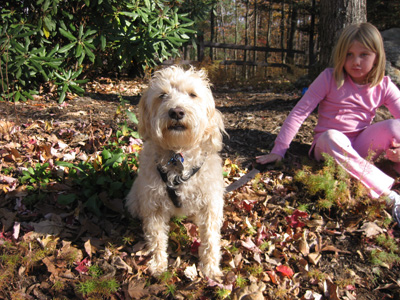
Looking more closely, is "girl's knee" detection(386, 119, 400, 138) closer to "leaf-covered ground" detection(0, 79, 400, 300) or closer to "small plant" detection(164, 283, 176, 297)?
"leaf-covered ground" detection(0, 79, 400, 300)

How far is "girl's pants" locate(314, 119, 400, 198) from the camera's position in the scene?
3.25 meters

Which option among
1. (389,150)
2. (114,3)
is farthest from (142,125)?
(114,3)

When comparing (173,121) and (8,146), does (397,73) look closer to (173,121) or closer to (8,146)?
(173,121)

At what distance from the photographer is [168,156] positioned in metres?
2.64

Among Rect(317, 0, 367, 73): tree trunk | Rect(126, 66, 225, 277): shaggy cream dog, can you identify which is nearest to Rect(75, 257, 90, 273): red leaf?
Rect(126, 66, 225, 277): shaggy cream dog

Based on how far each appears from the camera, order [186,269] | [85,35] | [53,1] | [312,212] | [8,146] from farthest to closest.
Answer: [85,35], [53,1], [8,146], [312,212], [186,269]

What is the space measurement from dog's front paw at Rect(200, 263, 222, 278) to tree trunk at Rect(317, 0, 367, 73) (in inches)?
170

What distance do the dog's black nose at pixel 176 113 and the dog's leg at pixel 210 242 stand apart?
36.7 inches

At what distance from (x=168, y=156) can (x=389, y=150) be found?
264 cm

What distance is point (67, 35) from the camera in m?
5.42

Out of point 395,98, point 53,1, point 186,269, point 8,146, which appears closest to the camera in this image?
point 186,269

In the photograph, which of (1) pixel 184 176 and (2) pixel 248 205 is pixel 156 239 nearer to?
(1) pixel 184 176

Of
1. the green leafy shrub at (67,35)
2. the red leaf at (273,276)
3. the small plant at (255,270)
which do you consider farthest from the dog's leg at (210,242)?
the green leafy shrub at (67,35)

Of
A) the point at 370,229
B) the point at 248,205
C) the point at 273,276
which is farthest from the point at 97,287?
the point at 370,229
